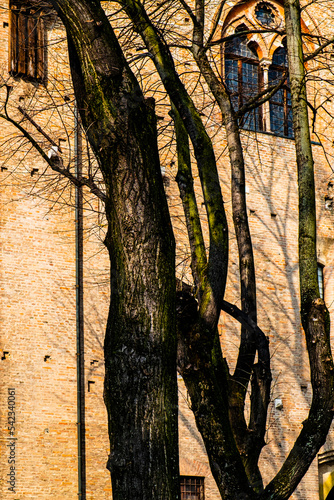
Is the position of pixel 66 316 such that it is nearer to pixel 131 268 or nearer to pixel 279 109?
pixel 279 109

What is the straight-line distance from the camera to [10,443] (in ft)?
39.8

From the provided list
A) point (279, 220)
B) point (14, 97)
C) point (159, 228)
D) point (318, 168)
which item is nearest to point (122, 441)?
point (159, 228)

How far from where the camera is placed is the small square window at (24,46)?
14008 mm

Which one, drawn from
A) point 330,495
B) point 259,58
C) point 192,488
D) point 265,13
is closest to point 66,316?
point 192,488

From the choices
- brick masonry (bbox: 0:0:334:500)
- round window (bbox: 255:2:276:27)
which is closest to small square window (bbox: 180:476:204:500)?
brick masonry (bbox: 0:0:334:500)

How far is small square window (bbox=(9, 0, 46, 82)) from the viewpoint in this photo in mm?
14008

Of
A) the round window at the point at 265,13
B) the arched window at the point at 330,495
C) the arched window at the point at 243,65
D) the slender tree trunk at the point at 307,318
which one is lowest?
the arched window at the point at 330,495

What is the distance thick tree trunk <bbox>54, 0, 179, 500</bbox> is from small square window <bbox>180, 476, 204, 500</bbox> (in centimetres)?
907

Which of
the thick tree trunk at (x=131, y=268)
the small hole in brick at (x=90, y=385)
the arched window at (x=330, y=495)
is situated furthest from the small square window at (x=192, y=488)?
the thick tree trunk at (x=131, y=268)

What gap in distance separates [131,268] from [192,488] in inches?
371

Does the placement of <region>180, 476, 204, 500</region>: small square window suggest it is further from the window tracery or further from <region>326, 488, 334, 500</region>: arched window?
the window tracery

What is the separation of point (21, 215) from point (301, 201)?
24.4ft

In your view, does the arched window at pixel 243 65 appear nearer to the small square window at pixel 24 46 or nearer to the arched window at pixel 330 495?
the small square window at pixel 24 46

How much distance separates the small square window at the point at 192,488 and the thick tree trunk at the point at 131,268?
907 cm
